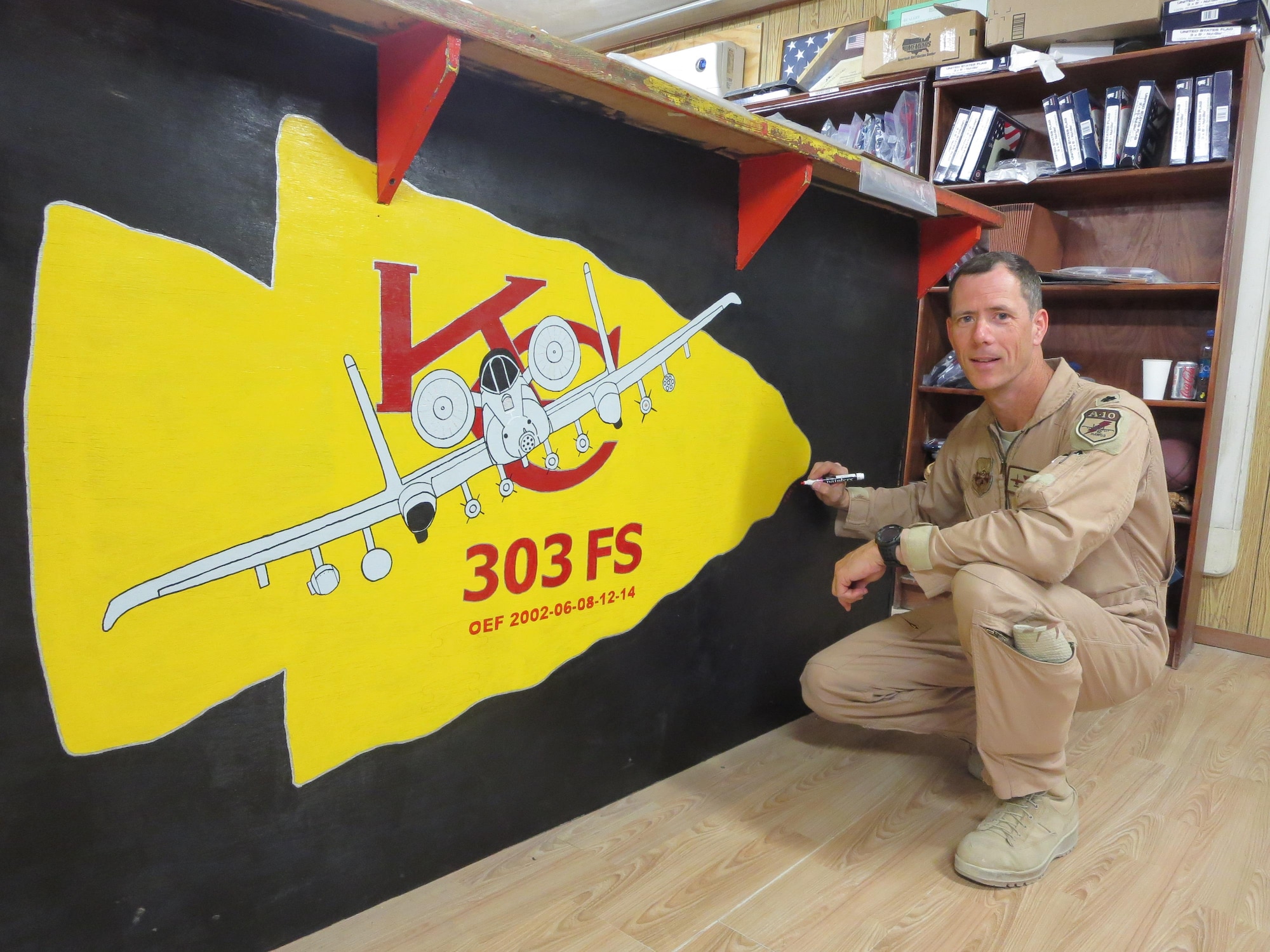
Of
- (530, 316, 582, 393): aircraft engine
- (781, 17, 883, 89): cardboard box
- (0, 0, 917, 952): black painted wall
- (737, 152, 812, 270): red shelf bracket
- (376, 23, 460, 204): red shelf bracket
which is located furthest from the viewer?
(781, 17, 883, 89): cardboard box

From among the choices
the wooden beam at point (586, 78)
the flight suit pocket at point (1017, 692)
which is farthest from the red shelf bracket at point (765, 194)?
the flight suit pocket at point (1017, 692)

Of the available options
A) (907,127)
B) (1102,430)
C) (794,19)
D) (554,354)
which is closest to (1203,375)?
(907,127)

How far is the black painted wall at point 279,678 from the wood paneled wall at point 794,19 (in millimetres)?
2169

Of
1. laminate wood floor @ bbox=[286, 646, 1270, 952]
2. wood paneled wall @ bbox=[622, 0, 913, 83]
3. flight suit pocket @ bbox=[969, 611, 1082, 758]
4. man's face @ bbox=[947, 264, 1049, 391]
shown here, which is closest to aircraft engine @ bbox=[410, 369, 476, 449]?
laminate wood floor @ bbox=[286, 646, 1270, 952]

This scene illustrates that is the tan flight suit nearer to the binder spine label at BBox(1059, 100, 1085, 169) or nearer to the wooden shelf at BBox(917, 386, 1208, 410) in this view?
the wooden shelf at BBox(917, 386, 1208, 410)

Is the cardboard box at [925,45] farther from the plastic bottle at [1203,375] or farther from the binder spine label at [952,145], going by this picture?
the plastic bottle at [1203,375]

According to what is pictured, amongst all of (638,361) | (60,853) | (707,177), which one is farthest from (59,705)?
(707,177)

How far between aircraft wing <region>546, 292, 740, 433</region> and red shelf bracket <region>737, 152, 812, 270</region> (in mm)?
123

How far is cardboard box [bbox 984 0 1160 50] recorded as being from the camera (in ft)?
8.84

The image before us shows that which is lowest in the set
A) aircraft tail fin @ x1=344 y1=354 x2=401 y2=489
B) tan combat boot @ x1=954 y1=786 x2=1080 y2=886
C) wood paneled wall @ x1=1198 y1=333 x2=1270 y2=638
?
tan combat boot @ x1=954 y1=786 x2=1080 y2=886

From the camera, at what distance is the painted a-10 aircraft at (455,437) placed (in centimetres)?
117

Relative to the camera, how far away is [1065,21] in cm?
282

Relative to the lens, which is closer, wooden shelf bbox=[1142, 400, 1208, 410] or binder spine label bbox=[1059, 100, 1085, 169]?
wooden shelf bbox=[1142, 400, 1208, 410]

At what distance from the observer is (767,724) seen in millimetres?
2143
